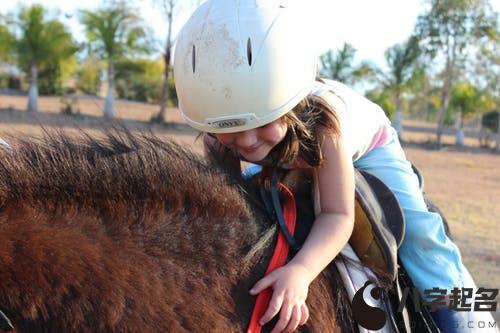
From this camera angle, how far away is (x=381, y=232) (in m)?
1.94

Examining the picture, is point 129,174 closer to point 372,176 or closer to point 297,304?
point 297,304

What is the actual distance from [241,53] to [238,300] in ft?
2.34

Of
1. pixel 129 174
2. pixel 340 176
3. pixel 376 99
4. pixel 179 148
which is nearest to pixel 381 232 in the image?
pixel 340 176

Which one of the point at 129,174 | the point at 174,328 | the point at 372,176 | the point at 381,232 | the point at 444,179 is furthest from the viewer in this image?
the point at 444,179

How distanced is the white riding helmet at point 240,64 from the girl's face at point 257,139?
6cm

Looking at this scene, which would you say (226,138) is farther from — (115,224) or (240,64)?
(115,224)

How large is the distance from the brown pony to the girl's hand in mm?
49

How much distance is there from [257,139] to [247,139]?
0.13 ft

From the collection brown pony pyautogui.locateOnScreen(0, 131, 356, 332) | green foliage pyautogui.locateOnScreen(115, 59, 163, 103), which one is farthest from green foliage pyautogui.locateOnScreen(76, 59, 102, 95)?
brown pony pyautogui.locateOnScreen(0, 131, 356, 332)

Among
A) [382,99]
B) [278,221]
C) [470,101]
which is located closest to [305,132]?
A: [278,221]

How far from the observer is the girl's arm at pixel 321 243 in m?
1.60

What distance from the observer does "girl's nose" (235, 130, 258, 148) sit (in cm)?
176

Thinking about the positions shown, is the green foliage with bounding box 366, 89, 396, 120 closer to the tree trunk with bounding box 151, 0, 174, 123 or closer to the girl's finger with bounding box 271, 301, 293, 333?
the tree trunk with bounding box 151, 0, 174, 123

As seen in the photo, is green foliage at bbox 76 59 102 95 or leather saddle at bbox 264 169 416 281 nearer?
leather saddle at bbox 264 169 416 281
